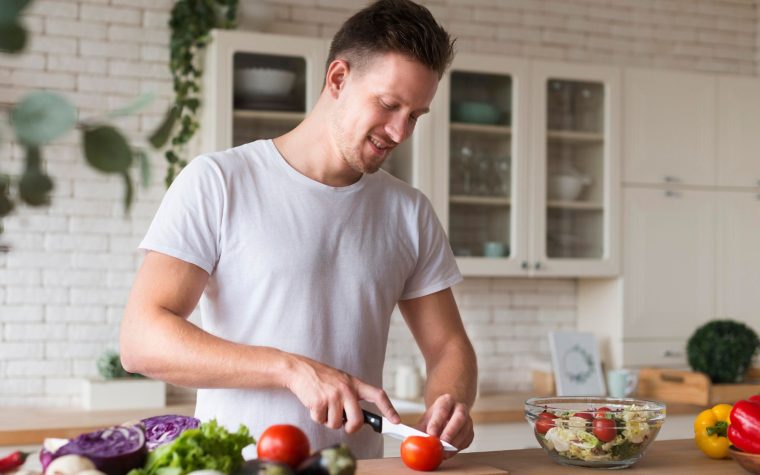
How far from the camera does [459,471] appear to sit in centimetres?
158

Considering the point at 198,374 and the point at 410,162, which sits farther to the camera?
the point at 410,162

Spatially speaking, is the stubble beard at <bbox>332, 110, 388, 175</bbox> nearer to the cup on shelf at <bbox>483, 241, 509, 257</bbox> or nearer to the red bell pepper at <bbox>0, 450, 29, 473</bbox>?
the red bell pepper at <bbox>0, 450, 29, 473</bbox>

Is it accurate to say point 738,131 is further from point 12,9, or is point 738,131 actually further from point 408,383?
point 12,9

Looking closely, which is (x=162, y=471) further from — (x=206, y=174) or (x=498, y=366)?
(x=498, y=366)

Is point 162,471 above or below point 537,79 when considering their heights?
below

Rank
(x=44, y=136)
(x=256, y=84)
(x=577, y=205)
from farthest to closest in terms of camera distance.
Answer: (x=577, y=205) < (x=256, y=84) < (x=44, y=136)

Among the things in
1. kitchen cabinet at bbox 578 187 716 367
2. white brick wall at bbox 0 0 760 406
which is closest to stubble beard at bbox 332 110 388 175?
white brick wall at bbox 0 0 760 406

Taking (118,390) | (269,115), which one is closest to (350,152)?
(269,115)

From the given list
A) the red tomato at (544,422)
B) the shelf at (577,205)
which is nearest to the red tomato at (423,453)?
the red tomato at (544,422)

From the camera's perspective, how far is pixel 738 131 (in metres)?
4.59

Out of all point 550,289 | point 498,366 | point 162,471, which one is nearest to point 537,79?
point 550,289

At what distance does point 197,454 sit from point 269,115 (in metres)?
2.69

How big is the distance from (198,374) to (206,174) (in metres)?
0.42

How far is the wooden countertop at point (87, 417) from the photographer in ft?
10.6
